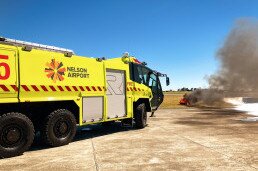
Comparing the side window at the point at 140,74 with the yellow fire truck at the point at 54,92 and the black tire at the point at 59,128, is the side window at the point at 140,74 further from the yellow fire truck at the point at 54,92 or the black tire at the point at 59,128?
the black tire at the point at 59,128

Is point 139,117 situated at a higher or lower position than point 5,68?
lower

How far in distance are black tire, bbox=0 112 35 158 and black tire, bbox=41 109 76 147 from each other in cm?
67

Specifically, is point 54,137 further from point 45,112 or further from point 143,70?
point 143,70

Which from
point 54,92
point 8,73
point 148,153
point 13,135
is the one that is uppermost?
A: point 8,73

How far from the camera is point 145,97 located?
43.8ft

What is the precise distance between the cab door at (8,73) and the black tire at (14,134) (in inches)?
20.9

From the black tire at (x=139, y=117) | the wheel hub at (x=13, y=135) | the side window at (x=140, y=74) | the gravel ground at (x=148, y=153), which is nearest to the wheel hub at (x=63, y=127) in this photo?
the gravel ground at (x=148, y=153)

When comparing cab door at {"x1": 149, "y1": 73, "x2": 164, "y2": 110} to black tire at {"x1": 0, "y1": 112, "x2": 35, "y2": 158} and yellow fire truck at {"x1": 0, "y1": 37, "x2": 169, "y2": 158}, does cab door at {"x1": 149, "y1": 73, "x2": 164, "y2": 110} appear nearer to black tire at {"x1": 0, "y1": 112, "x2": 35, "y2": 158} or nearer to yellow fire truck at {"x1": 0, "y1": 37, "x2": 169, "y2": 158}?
yellow fire truck at {"x1": 0, "y1": 37, "x2": 169, "y2": 158}

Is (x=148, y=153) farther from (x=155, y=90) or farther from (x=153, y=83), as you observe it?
(x=155, y=90)

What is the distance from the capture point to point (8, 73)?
750 centimetres

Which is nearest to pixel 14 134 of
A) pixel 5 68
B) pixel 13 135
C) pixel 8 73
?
pixel 13 135

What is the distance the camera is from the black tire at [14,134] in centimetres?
735

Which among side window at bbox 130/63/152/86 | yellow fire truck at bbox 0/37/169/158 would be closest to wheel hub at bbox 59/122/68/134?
yellow fire truck at bbox 0/37/169/158

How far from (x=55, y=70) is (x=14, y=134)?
2142 mm
